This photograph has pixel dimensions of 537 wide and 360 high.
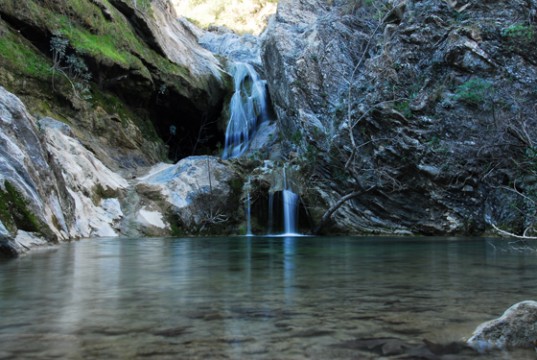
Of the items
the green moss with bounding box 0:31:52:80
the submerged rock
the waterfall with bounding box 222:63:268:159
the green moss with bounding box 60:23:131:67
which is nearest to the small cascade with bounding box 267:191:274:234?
the waterfall with bounding box 222:63:268:159

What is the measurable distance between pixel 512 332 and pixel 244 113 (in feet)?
86.4

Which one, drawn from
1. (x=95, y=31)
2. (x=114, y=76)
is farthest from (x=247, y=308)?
(x=95, y=31)

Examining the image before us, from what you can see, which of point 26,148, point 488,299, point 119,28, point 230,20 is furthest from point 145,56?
point 230,20

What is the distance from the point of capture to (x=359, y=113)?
71.3ft

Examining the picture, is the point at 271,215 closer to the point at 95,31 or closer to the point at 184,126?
the point at 184,126

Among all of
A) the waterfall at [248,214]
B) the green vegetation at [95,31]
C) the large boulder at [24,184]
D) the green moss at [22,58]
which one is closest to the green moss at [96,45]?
the green vegetation at [95,31]

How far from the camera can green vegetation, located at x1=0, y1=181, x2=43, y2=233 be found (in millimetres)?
8445

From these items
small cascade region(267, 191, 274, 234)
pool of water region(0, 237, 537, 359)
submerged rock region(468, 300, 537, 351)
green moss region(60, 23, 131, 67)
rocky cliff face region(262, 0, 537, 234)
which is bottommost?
pool of water region(0, 237, 537, 359)

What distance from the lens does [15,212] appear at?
9.16 metres

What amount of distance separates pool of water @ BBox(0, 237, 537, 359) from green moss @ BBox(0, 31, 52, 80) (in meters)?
15.9

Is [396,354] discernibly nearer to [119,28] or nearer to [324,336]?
[324,336]

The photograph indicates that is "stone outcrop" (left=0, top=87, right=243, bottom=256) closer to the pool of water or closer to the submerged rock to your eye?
the pool of water

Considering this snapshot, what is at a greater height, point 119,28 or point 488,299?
point 119,28

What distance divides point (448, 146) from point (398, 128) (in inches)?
89.6
